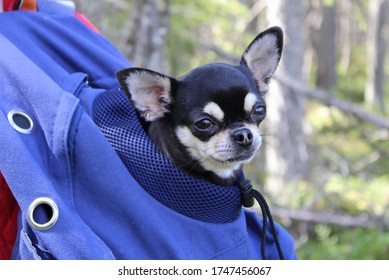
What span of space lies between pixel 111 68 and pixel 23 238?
3.01ft

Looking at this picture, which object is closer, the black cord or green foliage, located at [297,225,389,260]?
the black cord

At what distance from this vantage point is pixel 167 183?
1936 millimetres

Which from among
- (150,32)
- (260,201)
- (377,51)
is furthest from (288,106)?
(377,51)

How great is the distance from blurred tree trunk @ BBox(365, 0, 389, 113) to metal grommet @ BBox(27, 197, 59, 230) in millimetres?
14490

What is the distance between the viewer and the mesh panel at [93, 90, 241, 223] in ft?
6.32

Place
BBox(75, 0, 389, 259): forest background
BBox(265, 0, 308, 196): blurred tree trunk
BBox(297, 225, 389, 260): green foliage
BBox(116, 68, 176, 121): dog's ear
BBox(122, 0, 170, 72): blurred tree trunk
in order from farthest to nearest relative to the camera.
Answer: BBox(265, 0, 308, 196): blurred tree trunk
BBox(297, 225, 389, 260): green foliage
BBox(75, 0, 389, 259): forest background
BBox(122, 0, 170, 72): blurred tree trunk
BBox(116, 68, 176, 121): dog's ear

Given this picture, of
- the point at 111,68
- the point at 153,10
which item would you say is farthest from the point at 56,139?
the point at 153,10

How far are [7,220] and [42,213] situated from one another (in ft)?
1.01

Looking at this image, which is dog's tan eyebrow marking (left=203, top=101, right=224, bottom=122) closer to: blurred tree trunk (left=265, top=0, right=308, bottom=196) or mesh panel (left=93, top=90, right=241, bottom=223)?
mesh panel (left=93, top=90, right=241, bottom=223)

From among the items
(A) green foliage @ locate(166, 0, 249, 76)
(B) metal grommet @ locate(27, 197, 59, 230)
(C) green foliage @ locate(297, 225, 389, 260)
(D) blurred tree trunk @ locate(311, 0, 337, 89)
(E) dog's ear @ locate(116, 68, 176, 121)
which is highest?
(E) dog's ear @ locate(116, 68, 176, 121)

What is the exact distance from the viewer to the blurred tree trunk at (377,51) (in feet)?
49.5

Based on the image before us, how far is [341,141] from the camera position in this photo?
11.8 m

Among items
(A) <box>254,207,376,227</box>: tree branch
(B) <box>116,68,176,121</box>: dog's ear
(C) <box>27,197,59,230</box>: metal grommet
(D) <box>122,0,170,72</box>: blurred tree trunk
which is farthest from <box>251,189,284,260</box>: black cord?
(A) <box>254,207,376,227</box>: tree branch
